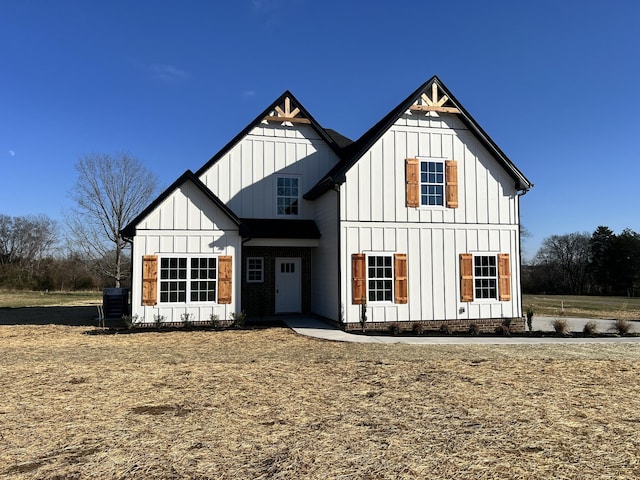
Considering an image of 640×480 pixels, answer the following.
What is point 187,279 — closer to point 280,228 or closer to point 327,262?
point 280,228

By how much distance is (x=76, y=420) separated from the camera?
573 centimetres

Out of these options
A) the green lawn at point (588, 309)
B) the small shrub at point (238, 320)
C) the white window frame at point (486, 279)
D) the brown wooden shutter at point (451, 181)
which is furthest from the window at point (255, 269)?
the green lawn at point (588, 309)

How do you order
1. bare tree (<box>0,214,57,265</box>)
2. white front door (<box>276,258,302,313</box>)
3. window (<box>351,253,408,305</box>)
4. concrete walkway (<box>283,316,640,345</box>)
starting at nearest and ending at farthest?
concrete walkway (<box>283,316,640,345</box>), window (<box>351,253,408,305</box>), white front door (<box>276,258,302,313</box>), bare tree (<box>0,214,57,265</box>)

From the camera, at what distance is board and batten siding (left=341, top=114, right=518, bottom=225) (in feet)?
48.9

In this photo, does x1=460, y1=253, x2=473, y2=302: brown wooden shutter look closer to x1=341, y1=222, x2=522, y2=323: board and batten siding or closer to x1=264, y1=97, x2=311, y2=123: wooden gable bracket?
x1=341, y1=222, x2=522, y2=323: board and batten siding

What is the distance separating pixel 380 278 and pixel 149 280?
741 cm

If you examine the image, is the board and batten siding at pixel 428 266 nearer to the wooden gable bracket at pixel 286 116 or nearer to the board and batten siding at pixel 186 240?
the board and batten siding at pixel 186 240

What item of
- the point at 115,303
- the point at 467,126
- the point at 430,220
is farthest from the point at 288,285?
the point at 467,126

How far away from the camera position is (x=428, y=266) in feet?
49.9

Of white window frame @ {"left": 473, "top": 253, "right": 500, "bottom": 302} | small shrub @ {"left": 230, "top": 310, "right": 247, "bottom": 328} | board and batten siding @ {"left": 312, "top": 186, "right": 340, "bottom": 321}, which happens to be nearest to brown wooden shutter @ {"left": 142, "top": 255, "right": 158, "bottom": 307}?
small shrub @ {"left": 230, "top": 310, "right": 247, "bottom": 328}

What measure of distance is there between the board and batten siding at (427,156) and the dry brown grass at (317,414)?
225 inches

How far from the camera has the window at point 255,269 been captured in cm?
1727

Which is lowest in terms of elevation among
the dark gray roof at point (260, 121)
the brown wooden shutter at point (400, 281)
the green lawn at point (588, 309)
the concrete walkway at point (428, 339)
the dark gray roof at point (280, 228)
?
the green lawn at point (588, 309)

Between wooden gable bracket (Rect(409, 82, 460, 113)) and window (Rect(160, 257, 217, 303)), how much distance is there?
8.64 m
